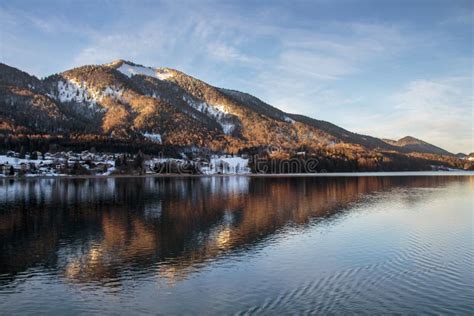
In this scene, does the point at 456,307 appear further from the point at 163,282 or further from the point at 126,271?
the point at 126,271

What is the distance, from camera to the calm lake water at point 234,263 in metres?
22.2

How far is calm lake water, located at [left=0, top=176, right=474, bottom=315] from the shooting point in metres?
22.2

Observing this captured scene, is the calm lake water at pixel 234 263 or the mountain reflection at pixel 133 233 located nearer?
the calm lake water at pixel 234 263

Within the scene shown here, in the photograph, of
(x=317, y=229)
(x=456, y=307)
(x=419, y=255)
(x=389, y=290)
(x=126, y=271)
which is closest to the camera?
(x=456, y=307)

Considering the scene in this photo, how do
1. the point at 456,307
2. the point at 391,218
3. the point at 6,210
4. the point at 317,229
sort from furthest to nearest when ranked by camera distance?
the point at 6,210
the point at 391,218
the point at 317,229
the point at 456,307

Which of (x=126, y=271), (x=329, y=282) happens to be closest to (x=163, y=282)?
(x=126, y=271)

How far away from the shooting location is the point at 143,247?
35781mm

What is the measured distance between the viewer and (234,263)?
3070cm

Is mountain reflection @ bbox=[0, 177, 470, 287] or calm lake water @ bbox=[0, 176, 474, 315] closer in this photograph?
calm lake water @ bbox=[0, 176, 474, 315]

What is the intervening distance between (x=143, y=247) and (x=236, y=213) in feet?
80.0

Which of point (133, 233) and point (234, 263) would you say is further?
point (133, 233)

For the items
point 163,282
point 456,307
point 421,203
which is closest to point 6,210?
point 163,282

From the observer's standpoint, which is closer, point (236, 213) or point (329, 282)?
point (329, 282)

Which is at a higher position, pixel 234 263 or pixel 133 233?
pixel 133 233
